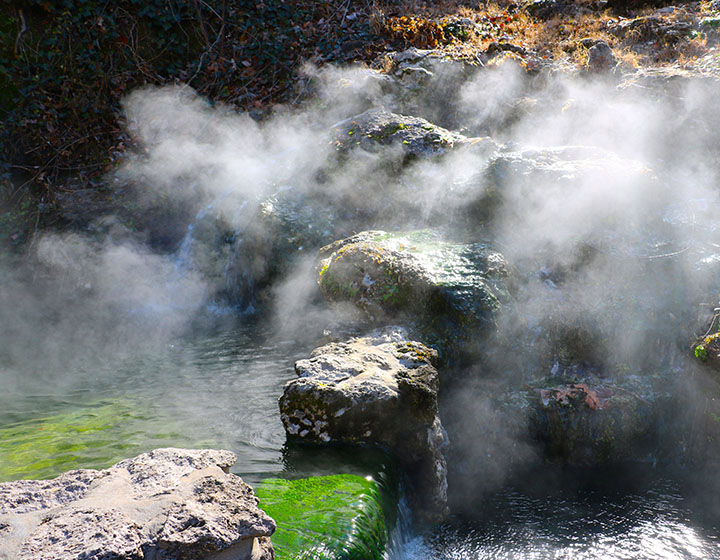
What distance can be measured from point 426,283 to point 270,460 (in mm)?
2200

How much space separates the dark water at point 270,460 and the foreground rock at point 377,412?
0.59ft

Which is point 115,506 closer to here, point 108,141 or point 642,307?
point 642,307

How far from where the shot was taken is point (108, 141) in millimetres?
9891

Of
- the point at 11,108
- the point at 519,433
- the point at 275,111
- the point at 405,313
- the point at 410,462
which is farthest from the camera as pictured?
the point at 275,111

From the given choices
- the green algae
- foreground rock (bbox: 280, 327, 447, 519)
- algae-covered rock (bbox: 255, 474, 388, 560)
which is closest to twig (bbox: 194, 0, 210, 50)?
the green algae

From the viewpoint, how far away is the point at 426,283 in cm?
509

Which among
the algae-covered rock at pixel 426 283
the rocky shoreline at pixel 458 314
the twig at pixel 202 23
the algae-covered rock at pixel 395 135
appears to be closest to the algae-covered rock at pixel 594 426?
the rocky shoreline at pixel 458 314

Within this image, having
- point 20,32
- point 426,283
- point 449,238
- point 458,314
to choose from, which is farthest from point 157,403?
point 20,32

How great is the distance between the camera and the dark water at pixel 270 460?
3.68 m

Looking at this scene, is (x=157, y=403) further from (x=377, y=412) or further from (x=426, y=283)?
(x=426, y=283)

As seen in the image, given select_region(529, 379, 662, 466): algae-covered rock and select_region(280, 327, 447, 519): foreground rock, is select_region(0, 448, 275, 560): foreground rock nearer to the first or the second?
select_region(280, 327, 447, 519): foreground rock

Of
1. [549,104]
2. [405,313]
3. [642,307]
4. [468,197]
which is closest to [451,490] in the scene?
[405,313]

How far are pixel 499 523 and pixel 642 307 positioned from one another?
267 centimetres

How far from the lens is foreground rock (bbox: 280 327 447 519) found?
151 inches
